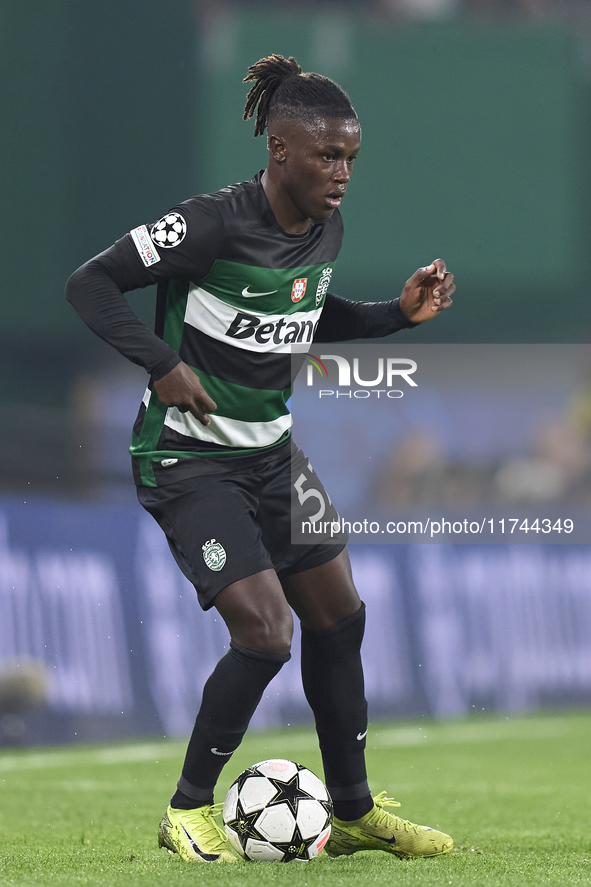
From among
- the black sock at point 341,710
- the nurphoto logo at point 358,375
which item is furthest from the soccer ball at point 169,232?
the black sock at point 341,710

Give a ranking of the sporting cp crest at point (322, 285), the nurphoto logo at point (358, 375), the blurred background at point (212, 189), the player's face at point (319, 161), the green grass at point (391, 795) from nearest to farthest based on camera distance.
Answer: the green grass at point (391, 795)
the player's face at point (319, 161)
the sporting cp crest at point (322, 285)
the nurphoto logo at point (358, 375)
the blurred background at point (212, 189)

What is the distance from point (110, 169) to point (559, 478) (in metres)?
4.59

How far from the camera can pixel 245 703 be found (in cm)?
329

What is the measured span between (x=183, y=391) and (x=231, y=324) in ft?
1.02

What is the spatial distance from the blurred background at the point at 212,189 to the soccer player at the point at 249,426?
375 centimetres

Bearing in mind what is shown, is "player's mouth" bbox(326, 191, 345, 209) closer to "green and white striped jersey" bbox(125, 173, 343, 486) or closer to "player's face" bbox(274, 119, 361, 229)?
"player's face" bbox(274, 119, 361, 229)

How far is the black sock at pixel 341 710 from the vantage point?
3512 mm

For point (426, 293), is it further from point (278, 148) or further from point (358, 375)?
point (358, 375)

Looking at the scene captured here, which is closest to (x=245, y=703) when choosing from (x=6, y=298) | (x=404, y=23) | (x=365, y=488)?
(x=365, y=488)

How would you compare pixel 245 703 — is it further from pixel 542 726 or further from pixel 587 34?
pixel 587 34

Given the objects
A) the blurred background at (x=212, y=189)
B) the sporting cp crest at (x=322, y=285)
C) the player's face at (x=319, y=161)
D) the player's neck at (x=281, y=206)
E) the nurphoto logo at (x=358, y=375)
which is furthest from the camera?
the blurred background at (x=212, y=189)

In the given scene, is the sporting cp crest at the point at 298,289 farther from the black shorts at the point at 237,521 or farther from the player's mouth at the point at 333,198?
the black shorts at the point at 237,521

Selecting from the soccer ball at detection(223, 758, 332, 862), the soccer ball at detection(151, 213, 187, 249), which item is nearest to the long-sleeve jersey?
the soccer ball at detection(151, 213, 187, 249)

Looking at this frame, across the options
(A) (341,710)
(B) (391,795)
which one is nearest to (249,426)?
(A) (341,710)
